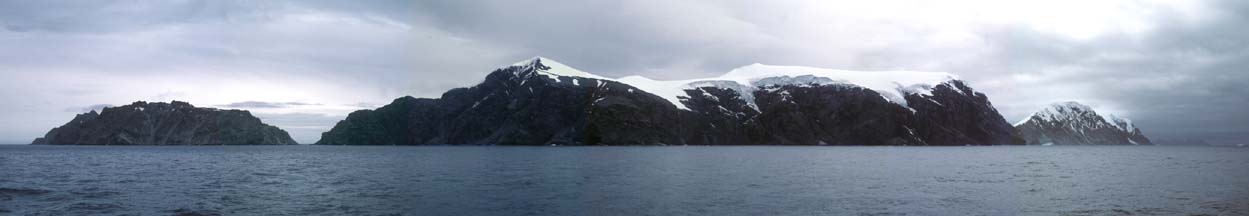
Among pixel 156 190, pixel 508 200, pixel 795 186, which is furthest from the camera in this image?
pixel 795 186

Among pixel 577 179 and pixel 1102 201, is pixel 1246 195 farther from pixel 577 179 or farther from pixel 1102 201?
pixel 577 179

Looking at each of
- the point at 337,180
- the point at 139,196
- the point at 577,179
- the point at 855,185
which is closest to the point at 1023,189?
the point at 855,185

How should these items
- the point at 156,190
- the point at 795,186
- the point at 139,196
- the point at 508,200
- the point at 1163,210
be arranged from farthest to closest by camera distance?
1. the point at 795,186
2. the point at 156,190
3. the point at 139,196
4. the point at 508,200
5. the point at 1163,210

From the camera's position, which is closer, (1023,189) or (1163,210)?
(1163,210)

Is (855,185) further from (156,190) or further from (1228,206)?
(156,190)

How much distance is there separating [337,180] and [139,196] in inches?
780

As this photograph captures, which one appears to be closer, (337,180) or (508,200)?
(508,200)

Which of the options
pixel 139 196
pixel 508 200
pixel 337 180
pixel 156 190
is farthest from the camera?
pixel 337 180

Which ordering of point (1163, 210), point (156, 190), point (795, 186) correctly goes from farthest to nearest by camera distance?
point (795, 186), point (156, 190), point (1163, 210)

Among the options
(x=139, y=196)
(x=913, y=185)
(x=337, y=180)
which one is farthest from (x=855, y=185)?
(x=139, y=196)

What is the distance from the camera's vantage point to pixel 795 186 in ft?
208

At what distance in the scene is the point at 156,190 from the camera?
5934cm

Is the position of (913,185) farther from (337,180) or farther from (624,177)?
(337,180)

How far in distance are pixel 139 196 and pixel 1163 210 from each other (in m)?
68.3
